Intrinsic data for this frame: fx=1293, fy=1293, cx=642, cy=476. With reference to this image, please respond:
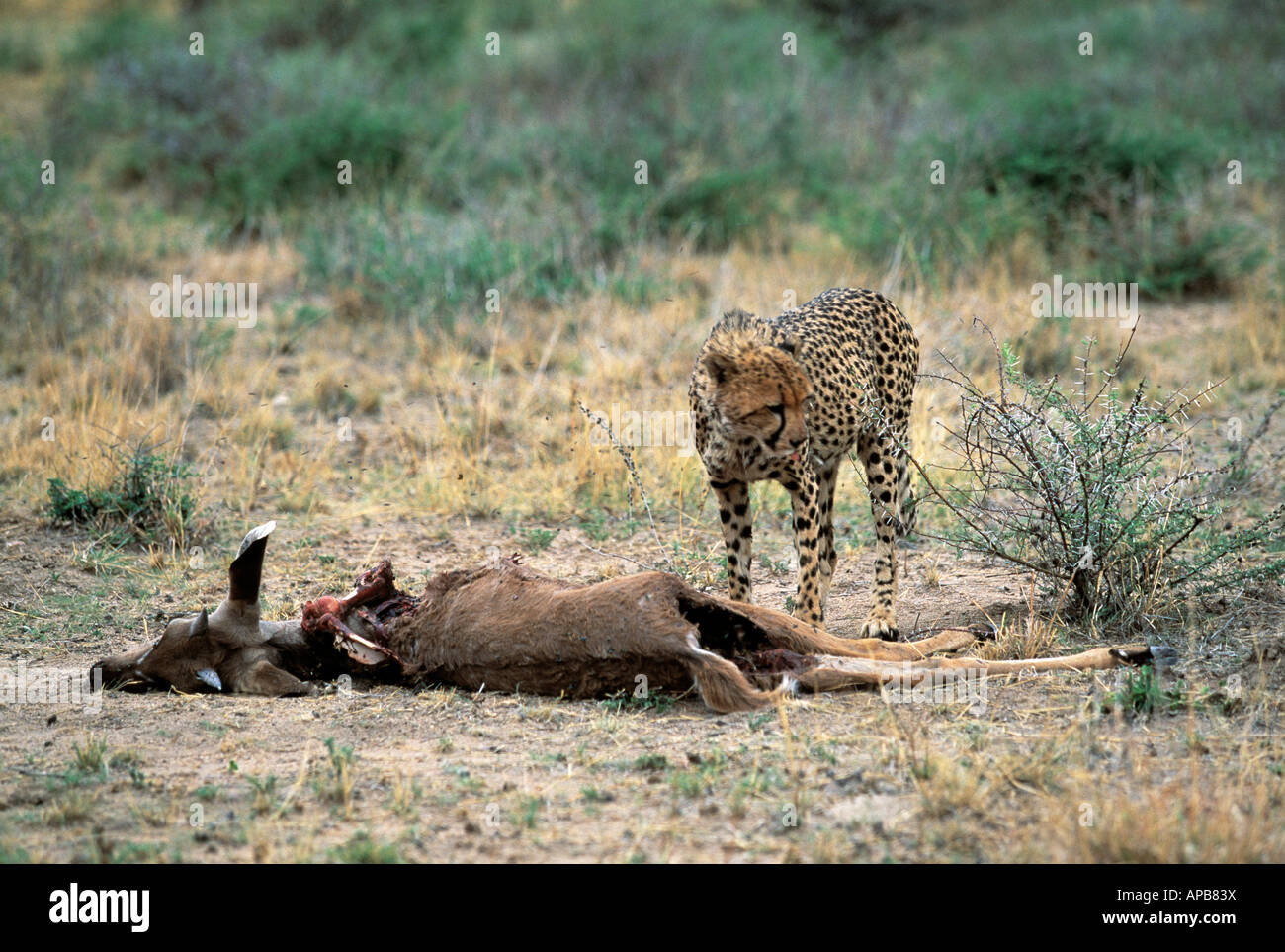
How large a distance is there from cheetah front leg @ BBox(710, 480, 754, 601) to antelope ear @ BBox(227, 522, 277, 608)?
5.87ft

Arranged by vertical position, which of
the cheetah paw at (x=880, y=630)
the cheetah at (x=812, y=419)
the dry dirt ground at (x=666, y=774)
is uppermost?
the cheetah at (x=812, y=419)

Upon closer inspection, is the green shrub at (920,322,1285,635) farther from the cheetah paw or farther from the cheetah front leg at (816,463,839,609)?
the cheetah front leg at (816,463,839,609)

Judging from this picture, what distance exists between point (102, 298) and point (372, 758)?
5.95m

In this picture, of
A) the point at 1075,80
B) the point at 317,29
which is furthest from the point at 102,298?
the point at 1075,80

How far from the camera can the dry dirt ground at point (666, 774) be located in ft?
11.2

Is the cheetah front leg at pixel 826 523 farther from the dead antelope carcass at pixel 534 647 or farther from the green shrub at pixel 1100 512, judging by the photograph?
the dead antelope carcass at pixel 534 647

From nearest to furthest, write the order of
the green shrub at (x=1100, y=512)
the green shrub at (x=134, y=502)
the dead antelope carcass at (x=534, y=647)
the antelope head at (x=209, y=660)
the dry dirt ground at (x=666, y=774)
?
the dry dirt ground at (x=666, y=774) → the dead antelope carcass at (x=534, y=647) → the antelope head at (x=209, y=660) → the green shrub at (x=1100, y=512) → the green shrub at (x=134, y=502)

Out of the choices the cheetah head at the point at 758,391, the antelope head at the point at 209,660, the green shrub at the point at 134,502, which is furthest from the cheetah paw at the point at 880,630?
the green shrub at the point at 134,502

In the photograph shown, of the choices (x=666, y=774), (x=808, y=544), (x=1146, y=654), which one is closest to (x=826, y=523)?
(x=808, y=544)

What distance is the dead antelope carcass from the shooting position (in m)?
4.34

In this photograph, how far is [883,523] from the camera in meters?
5.61

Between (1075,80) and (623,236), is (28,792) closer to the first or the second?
(623,236)

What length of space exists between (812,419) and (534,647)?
1.55 m

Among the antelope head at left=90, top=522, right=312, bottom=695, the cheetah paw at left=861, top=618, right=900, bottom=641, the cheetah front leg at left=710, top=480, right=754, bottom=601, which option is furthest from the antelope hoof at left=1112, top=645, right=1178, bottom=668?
the antelope head at left=90, top=522, right=312, bottom=695
